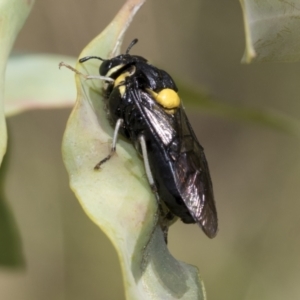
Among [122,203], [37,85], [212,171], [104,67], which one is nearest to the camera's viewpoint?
[122,203]

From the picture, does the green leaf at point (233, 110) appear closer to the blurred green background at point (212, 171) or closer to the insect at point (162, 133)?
the insect at point (162, 133)

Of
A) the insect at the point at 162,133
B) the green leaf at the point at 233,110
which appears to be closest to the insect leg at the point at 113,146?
the insect at the point at 162,133

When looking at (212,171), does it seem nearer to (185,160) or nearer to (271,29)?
(185,160)

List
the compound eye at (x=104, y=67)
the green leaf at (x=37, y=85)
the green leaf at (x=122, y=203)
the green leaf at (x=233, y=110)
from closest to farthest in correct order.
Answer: the green leaf at (x=122, y=203)
the compound eye at (x=104, y=67)
the green leaf at (x=37, y=85)
the green leaf at (x=233, y=110)

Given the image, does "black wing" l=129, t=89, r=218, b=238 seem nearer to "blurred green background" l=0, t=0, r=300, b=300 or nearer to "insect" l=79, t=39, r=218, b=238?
"insect" l=79, t=39, r=218, b=238

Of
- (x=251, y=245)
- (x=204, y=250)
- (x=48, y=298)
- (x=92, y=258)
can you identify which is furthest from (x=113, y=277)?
(x=251, y=245)

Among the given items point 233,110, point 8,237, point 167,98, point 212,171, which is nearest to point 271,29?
point 167,98
